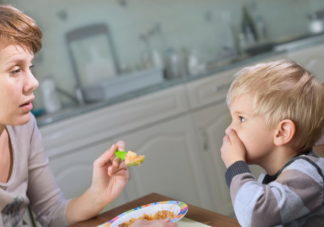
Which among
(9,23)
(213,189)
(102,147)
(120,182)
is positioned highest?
(9,23)

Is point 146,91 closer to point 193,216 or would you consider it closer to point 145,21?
point 145,21

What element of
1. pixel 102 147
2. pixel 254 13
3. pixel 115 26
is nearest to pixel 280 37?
pixel 254 13

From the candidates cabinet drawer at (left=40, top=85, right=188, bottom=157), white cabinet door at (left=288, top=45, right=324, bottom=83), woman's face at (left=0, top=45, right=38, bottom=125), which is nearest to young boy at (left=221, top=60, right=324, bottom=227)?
woman's face at (left=0, top=45, right=38, bottom=125)

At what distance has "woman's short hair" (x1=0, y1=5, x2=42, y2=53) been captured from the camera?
0.93 m

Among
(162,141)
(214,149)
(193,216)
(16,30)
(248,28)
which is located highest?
(16,30)

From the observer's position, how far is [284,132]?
81cm

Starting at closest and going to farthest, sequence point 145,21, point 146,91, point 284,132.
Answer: point 284,132 < point 146,91 < point 145,21

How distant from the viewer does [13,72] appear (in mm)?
932

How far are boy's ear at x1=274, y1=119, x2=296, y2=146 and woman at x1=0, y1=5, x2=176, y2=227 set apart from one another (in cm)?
29

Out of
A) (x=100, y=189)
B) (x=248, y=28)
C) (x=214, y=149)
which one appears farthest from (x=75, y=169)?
(x=248, y=28)

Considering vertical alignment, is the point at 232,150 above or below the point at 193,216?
above

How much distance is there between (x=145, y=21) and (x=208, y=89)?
905 millimetres

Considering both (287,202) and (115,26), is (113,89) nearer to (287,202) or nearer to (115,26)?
(115,26)

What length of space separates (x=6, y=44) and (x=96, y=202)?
461 mm
